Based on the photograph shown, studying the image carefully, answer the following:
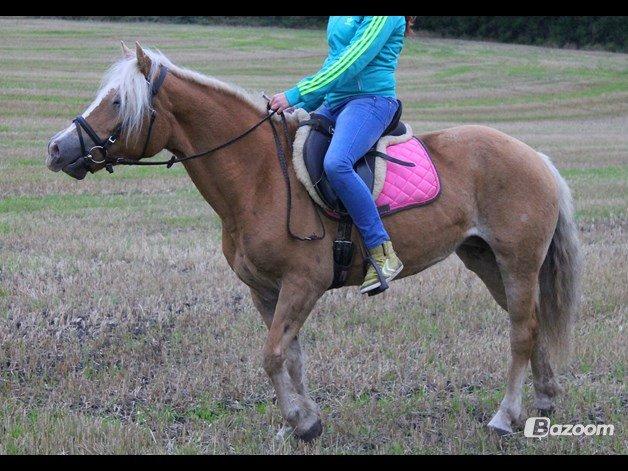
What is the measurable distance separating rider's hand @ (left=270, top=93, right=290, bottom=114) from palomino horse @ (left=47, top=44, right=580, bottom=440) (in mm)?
137

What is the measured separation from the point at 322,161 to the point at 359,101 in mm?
493

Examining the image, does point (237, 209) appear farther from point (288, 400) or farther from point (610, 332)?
point (610, 332)

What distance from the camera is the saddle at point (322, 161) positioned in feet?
17.9

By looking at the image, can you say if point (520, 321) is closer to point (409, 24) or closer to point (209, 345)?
point (409, 24)

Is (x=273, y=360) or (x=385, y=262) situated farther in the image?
(x=385, y=262)

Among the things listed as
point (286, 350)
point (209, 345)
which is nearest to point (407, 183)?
point (286, 350)

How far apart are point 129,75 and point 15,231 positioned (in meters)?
6.24

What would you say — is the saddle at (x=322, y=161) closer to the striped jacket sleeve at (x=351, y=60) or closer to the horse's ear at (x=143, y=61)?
the striped jacket sleeve at (x=351, y=60)

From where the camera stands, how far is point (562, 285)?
6340 millimetres

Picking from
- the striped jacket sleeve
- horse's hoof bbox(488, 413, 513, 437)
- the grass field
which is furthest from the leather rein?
horse's hoof bbox(488, 413, 513, 437)

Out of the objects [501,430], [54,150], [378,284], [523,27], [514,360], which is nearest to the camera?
[54,150]

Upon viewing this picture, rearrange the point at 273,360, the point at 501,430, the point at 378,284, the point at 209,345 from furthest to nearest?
the point at 209,345, the point at 501,430, the point at 378,284, the point at 273,360

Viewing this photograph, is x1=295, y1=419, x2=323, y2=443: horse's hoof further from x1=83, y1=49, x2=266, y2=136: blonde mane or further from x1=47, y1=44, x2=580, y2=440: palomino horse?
x1=83, y1=49, x2=266, y2=136: blonde mane

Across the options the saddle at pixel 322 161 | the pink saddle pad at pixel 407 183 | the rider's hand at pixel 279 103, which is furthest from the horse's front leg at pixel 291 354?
the rider's hand at pixel 279 103
